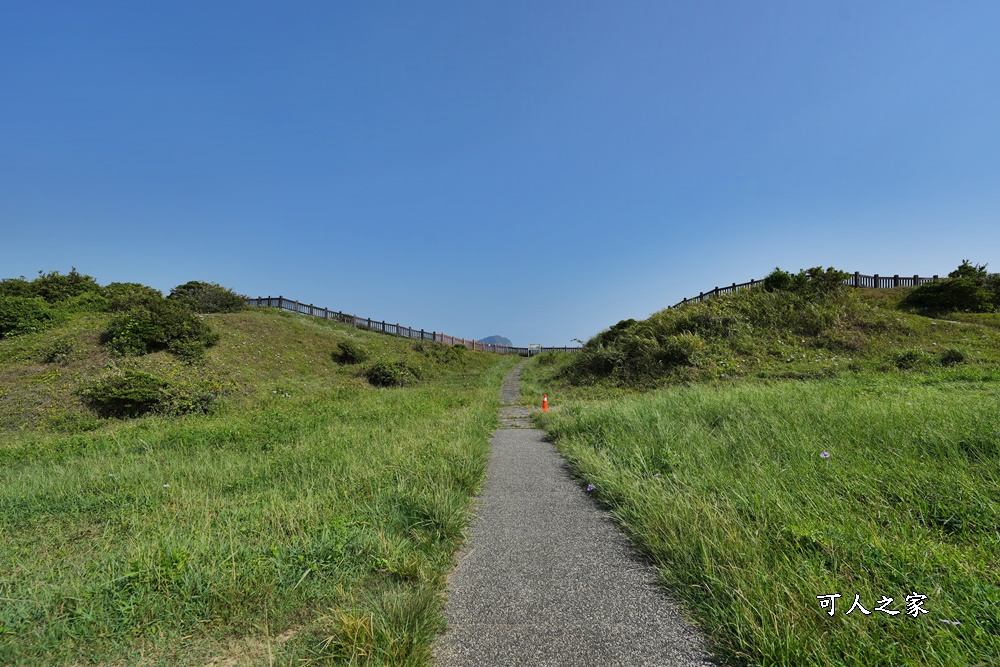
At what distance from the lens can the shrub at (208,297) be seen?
22.8 m

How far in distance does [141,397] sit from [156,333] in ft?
17.3

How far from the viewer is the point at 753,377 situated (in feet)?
43.1

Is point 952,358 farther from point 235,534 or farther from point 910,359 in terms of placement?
point 235,534

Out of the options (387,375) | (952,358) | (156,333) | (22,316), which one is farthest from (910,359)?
(22,316)

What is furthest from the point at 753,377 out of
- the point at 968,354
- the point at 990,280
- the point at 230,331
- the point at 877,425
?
the point at 230,331

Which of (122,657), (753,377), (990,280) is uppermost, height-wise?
(990,280)

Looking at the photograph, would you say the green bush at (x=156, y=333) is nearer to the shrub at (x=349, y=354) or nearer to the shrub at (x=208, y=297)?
the shrub at (x=349, y=354)

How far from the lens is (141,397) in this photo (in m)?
11.0

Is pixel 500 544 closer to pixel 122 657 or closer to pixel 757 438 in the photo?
pixel 122 657

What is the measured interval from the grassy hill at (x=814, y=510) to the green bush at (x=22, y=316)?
23.4m

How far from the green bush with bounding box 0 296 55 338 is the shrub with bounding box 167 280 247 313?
5.35 meters

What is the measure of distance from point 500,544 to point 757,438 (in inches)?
165

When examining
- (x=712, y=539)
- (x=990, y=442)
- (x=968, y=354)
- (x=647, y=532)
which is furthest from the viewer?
(x=968, y=354)

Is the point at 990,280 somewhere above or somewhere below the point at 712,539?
above
